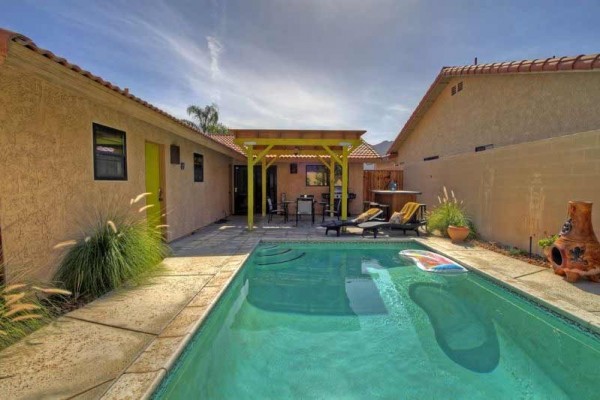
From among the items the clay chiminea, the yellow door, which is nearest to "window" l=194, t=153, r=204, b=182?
the yellow door

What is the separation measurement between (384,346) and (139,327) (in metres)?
3.16

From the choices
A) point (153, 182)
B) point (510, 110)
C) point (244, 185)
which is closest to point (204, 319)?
point (153, 182)

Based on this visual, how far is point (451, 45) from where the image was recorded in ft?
37.1

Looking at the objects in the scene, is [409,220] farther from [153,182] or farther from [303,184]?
[153,182]

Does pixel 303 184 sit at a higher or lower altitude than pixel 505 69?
lower

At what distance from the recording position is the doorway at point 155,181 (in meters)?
7.73

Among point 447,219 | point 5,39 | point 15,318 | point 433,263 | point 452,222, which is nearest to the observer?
point 5,39

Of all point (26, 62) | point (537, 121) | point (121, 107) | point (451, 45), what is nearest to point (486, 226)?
point (537, 121)

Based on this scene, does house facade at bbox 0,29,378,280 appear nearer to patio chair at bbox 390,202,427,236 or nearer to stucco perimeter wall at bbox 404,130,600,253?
patio chair at bbox 390,202,427,236

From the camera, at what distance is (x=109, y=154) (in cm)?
595

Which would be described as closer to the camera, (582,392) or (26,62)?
(582,392)

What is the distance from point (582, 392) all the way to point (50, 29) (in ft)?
39.5

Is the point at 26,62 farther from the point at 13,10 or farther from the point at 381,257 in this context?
the point at 381,257

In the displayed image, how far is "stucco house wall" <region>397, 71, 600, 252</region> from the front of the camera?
6.16 metres
